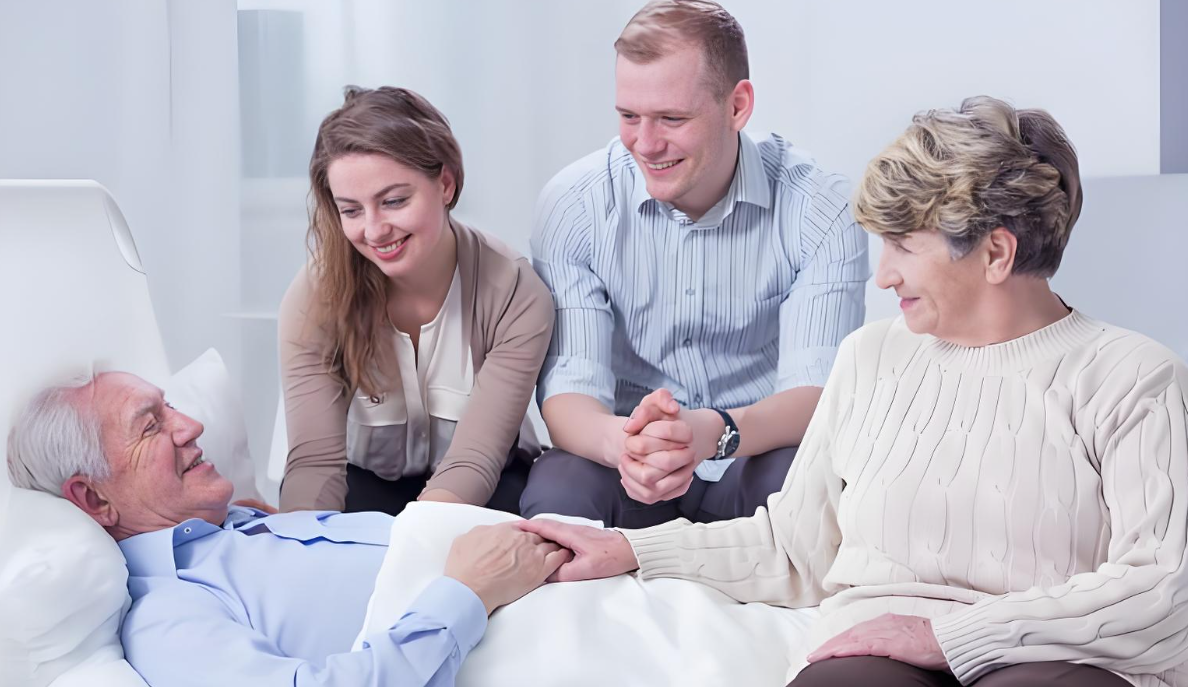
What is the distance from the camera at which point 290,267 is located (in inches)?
132

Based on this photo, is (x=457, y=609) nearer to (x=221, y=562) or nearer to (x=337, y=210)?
(x=221, y=562)

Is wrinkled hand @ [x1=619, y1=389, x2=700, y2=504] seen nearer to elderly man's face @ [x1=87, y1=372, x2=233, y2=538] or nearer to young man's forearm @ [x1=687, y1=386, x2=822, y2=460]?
young man's forearm @ [x1=687, y1=386, x2=822, y2=460]

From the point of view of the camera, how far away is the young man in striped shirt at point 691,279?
6.40 ft


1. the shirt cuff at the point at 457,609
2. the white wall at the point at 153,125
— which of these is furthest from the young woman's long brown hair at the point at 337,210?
the white wall at the point at 153,125

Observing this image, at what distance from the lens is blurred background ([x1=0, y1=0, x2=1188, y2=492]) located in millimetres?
2809

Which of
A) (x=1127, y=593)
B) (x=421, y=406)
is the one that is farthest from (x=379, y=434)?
(x=1127, y=593)

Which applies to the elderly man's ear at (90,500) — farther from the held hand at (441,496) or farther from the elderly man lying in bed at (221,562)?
the held hand at (441,496)

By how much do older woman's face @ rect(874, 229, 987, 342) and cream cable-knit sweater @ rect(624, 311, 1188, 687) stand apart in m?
0.06

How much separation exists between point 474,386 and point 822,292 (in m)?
0.62

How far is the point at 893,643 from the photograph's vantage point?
3.86 ft

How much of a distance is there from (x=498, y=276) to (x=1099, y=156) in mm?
1702

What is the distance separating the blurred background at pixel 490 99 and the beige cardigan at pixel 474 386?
1177mm

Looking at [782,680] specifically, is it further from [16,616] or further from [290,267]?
[290,267]

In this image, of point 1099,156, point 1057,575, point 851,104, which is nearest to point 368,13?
point 851,104
